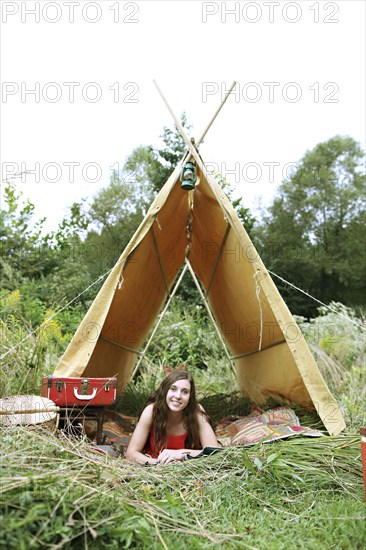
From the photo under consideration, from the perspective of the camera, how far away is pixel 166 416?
3.38m

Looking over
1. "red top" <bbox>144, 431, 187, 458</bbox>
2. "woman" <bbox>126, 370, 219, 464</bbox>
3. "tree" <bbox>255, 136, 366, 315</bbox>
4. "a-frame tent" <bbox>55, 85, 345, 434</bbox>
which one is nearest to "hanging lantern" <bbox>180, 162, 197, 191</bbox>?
"a-frame tent" <bbox>55, 85, 345, 434</bbox>

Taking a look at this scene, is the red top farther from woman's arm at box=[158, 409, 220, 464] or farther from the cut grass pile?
the cut grass pile

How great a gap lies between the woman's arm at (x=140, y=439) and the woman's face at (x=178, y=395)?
154mm

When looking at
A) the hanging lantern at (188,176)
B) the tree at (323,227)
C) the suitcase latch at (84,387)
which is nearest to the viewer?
the suitcase latch at (84,387)

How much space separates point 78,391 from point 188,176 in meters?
1.64

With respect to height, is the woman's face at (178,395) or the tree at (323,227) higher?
the tree at (323,227)

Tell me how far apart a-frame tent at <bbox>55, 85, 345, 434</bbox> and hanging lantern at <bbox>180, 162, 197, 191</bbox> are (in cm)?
7

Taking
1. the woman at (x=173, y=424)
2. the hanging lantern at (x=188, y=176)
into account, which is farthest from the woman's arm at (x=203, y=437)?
the hanging lantern at (x=188, y=176)

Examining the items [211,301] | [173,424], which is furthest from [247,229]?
[173,424]

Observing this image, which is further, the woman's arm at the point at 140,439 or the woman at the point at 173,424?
the woman at the point at 173,424

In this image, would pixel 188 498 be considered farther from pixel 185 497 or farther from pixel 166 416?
pixel 166 416

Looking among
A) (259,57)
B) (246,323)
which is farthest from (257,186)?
(246,323)

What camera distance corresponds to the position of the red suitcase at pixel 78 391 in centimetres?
318

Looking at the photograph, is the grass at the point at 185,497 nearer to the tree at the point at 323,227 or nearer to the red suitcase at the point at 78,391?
the red suitcase at the point at 78,391
